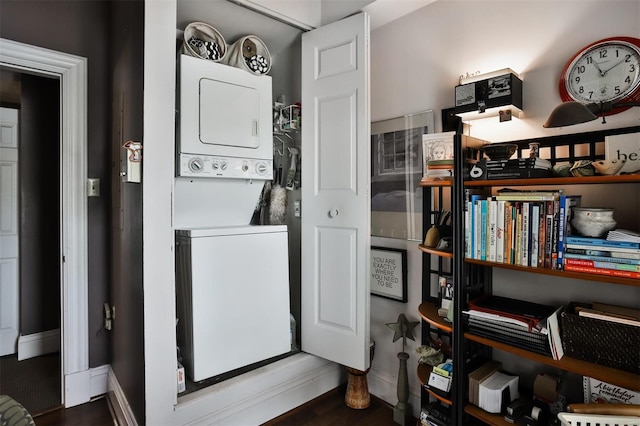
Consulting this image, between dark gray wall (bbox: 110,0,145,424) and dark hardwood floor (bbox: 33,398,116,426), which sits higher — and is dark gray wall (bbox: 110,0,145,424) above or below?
above

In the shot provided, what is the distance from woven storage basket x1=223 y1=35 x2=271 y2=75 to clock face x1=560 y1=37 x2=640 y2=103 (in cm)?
157

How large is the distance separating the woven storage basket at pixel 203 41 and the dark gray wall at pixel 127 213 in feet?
0.93

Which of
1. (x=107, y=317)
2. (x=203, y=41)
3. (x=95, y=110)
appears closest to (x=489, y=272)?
(x=203, y=41)

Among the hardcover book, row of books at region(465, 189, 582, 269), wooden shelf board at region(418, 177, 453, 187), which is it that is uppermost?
wooden shelf board at region(418, 177, 453, 187)

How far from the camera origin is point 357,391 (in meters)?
2.15

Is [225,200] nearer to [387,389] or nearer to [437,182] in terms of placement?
[437,182]

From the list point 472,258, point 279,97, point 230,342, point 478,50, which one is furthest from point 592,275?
point 279,97

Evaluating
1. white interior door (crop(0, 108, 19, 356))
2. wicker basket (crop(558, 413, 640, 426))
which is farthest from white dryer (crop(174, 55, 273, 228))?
white interior door (crop(0, 108, 19, 356))

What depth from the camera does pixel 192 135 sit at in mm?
1902

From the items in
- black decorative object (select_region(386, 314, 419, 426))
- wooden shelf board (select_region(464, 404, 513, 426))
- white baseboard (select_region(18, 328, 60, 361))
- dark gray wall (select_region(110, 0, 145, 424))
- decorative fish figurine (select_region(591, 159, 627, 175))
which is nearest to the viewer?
decorative fish figurine (select_region(591, 159, 627, 175))

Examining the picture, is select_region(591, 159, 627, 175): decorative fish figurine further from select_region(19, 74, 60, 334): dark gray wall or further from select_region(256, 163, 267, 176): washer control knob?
select_region(19, 74, 60, 334): dark gray wall

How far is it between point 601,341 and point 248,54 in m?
2.19

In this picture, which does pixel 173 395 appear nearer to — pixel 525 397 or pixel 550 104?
pixel 525 397

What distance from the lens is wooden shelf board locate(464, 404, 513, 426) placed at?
146 centimetres
